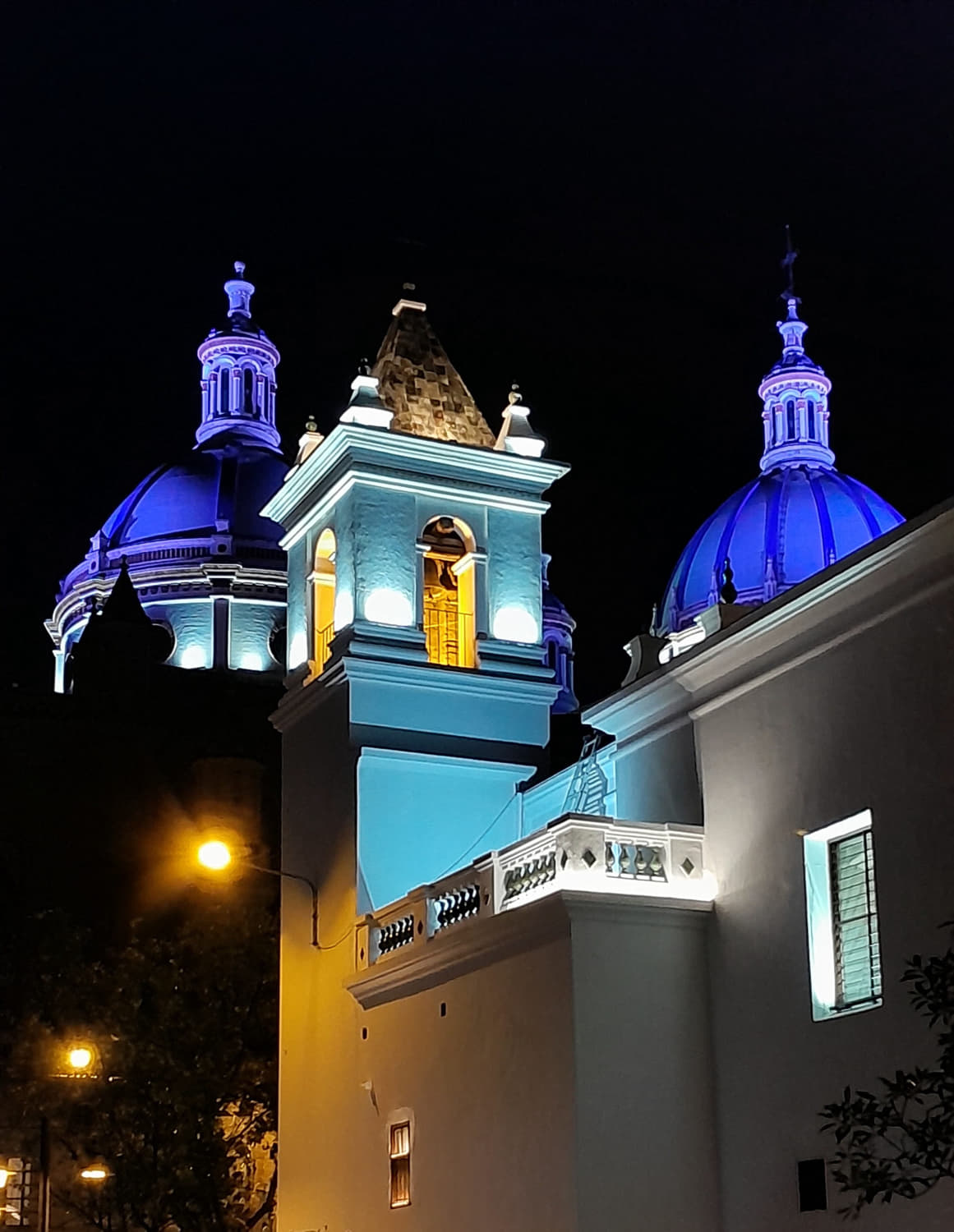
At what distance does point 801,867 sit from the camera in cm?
1655

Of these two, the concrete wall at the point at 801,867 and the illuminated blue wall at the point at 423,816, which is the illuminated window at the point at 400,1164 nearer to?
the illuminated blue wall at the point at 423,816

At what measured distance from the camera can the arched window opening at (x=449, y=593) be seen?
23984 millimetres

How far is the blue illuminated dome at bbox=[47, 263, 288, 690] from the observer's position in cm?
5622

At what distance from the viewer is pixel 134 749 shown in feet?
162

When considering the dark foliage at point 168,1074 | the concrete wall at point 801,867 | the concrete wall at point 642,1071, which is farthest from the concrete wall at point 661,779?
A: the dark foliage at point 168,1074

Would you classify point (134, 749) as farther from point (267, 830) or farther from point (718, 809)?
point (718, 809)

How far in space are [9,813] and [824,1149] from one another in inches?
1356

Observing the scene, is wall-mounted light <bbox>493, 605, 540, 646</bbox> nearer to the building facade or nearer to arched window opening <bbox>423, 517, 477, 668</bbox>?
the building facade

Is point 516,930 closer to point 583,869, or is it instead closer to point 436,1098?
point 583,869

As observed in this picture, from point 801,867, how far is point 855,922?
694mm

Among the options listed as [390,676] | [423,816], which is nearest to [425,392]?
[390,676]

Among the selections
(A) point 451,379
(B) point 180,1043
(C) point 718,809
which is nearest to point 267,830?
(B) point 180,1043

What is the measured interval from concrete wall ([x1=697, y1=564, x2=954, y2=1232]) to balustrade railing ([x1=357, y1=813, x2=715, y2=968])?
1.08 ft

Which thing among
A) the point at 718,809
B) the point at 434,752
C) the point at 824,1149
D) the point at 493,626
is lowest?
the point at 824,1149
